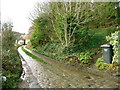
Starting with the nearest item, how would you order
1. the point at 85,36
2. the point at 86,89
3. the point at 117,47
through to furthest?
the point at 86,89, the point at 117,47, the point at 85,36

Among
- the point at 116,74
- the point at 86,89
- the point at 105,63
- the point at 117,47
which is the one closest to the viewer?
the point at 86,89

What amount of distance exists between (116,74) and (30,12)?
48.8 ft

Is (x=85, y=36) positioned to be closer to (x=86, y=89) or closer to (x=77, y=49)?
(x=77, y=49)

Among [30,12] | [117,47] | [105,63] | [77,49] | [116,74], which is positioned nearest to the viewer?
[116,74]

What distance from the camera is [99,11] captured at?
10820mm

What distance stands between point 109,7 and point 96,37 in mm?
4361

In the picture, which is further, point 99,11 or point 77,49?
point 99,11

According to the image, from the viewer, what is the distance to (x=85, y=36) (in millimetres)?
10812

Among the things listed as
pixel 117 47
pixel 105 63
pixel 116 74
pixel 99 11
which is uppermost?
pixel 99 11

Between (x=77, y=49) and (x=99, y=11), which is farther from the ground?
(x=99, y=11)

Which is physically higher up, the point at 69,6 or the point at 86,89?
the point at 69,6

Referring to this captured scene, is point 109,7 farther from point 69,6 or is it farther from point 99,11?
point 69,6

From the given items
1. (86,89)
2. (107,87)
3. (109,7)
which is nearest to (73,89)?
(86,89)

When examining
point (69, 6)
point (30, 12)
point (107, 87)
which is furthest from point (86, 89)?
point (30, 12)
